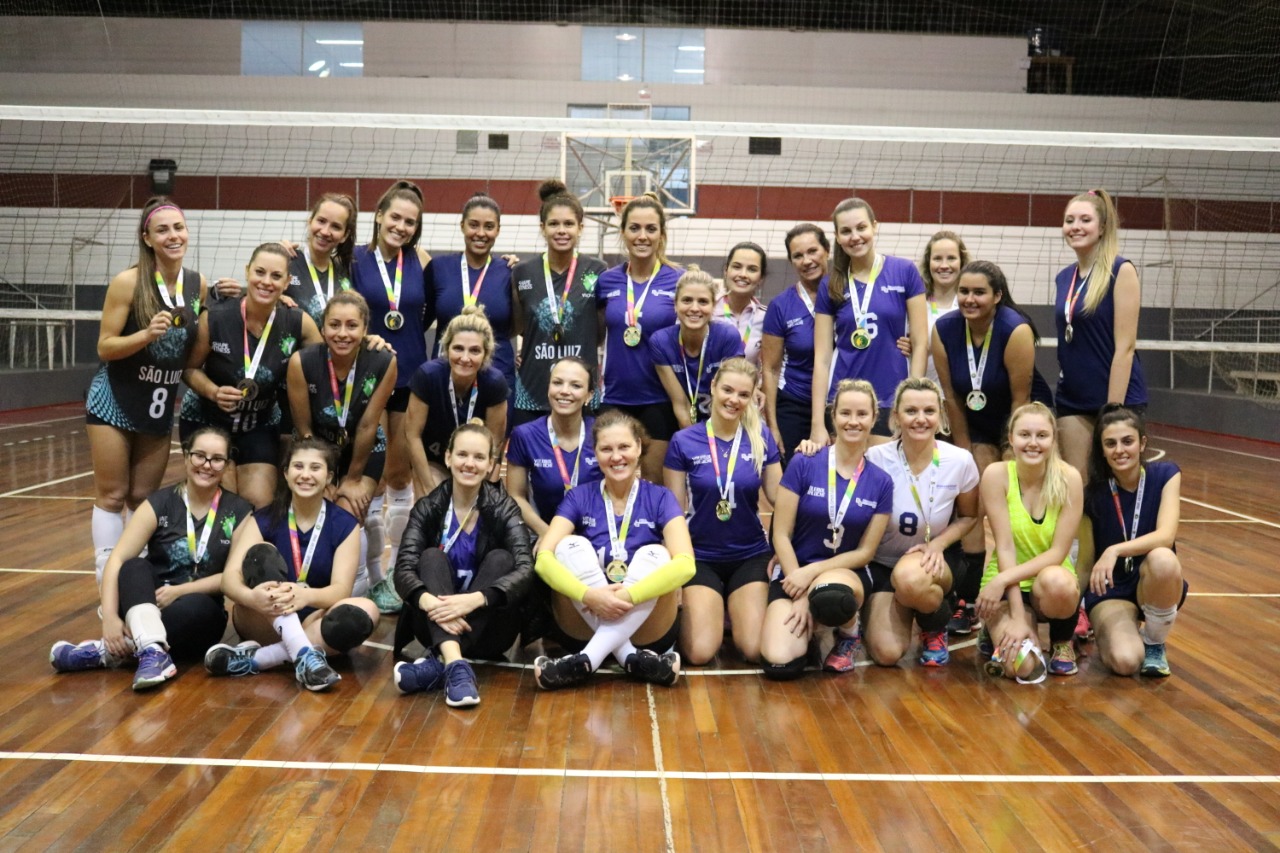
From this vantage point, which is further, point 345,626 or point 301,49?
point 301,49

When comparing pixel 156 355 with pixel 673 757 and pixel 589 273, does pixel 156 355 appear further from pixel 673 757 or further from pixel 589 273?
pixel 673 757

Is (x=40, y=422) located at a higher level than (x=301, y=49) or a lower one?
lower

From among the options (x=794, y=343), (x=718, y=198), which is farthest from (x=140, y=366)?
(x=718, y=198)

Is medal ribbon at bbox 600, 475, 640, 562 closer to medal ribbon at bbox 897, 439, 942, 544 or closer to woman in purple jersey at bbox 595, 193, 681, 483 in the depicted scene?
woman in purple jersey at bbox 595, 193, 681, 483

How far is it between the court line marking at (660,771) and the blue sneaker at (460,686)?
0.58 m

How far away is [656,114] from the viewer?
51.1ft

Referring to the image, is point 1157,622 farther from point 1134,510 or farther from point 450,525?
point 450,525

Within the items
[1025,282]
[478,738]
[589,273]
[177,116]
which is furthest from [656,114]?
[478,738]

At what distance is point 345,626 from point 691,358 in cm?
177

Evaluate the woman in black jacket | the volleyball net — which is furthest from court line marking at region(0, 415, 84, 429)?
the woman in black jacket

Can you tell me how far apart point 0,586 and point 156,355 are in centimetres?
169

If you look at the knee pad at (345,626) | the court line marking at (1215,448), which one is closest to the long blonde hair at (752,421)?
the knee pad at (345,626)

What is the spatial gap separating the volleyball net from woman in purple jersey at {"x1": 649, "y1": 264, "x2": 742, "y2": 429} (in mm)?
10771

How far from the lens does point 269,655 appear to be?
395 centimetres
